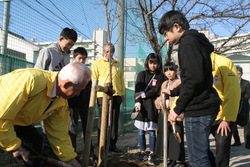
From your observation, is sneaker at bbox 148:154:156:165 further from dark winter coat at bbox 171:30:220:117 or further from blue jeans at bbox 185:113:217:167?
dark winter coat at bbox 171:30:220:117

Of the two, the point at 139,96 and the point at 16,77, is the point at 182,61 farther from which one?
the point at 139,96

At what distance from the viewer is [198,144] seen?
2055 mm

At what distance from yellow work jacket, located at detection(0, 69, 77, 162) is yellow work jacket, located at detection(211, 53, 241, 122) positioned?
1773mm

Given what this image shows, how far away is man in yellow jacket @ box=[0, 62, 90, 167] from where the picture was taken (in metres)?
1.74

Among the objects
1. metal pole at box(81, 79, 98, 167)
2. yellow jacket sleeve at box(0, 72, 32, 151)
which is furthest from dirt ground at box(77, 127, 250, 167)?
yellow jacket sleeve at box(0, 72, 32, 151)

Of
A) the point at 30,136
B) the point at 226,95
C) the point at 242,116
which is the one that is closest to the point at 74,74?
the point at 30,136

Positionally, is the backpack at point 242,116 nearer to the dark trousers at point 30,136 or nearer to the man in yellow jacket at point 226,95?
the man in yellow jacket at point 226,95

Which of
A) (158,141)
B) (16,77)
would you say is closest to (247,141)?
(158,141)

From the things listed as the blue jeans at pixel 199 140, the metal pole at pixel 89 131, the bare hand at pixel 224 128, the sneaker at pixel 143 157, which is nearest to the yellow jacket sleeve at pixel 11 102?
the metal pole at pixel 89 131

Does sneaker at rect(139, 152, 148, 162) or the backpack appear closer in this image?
the backpack

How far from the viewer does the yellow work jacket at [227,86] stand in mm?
2508

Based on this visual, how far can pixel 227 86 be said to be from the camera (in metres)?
2.55

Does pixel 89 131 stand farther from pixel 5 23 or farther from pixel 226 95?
pixel 5 23

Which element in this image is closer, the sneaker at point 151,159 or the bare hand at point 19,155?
the bare hand at point 19,155
